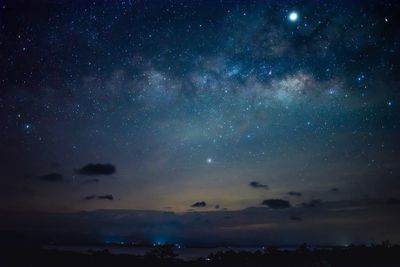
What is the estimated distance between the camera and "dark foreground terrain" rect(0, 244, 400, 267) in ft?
68.3

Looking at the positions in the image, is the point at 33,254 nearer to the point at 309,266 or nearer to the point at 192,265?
the point at 192,265

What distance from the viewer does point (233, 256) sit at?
82.4 feet

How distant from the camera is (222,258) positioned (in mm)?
24672

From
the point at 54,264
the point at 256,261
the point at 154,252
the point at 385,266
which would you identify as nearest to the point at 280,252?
the point at 256,261

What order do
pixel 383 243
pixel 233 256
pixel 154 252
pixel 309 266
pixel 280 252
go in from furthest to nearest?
pixel 383 243 → pixel 280 252 → pixel 233 256 → pixel 154 252 → pixel 309 266

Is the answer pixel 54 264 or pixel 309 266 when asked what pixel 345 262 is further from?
pixel 54 264

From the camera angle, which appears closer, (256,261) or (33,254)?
(33,254)

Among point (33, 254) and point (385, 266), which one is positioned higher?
point (33, 254)

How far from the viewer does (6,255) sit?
21250 mm

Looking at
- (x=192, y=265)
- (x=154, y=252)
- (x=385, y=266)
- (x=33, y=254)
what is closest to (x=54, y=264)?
(x=33, y=254)

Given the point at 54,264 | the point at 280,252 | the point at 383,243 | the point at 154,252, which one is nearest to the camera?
the point at 54,264

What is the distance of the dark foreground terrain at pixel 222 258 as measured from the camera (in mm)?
20812

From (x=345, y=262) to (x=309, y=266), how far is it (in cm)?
362

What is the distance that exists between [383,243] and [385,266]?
1025 cm
